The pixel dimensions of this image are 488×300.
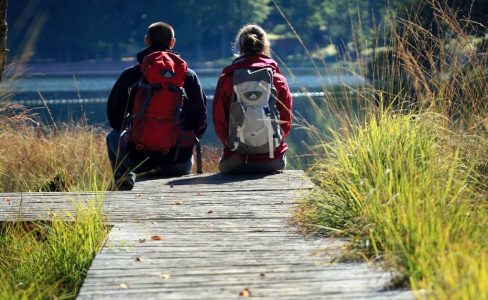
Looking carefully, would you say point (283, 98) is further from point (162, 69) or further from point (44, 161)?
point (44, 161)

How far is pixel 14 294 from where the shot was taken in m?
4.13

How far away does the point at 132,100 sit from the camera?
6.67 metres

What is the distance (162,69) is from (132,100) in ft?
1.35

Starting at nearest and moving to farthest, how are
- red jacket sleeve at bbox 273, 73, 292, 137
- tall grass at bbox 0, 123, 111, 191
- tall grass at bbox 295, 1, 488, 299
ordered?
tall grass at bbox 295, 1, 488, 299, red jacket sleeve at bbox 273, 73, 292, 137, tall grass at bbox 0, 123, 111, 191

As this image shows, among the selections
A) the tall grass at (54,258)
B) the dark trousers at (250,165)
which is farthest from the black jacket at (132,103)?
the tall grass at (54,258)

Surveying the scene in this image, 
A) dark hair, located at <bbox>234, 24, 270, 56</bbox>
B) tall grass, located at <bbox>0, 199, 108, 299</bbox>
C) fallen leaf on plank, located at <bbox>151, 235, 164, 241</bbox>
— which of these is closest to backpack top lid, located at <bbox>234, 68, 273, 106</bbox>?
dark hair, located at <bbox>234, 24, 270, 56</bbox>

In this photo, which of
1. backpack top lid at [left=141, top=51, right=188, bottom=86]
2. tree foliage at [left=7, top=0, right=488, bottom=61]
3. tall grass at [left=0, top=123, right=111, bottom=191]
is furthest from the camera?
tree foliage at [left=7, top=0, right=488, bottom=61]

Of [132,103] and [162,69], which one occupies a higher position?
[162,69]

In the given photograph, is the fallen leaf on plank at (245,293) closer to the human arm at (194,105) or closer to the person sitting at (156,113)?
the person sitting at (156,113)

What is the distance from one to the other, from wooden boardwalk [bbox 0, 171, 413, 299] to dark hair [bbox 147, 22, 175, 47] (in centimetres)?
107

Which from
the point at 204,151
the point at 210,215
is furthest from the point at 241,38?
the point at 204,151

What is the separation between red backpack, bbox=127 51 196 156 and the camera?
6395 millimetres

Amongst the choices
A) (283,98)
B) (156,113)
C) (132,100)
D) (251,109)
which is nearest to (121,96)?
(132,100)

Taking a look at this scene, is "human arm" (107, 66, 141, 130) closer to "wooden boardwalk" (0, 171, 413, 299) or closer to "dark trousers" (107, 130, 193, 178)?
"dark trousers" (107, 130, 193, 178)
